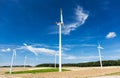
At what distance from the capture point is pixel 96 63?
153000 millimetres

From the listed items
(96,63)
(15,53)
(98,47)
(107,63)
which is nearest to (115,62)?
(107,63)

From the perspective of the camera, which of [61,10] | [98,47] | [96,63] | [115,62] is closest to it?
[61,10]

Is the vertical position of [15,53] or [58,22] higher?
[58,22]

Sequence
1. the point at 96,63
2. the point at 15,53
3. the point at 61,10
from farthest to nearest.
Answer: the point at 96,63 < the point at 15,53 < the point at 61,10

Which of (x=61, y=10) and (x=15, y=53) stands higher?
(x=61, y=10)

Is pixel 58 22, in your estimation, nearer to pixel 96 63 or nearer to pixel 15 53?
pixel 15 53

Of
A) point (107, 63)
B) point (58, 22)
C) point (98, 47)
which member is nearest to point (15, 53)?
point (58, 22)

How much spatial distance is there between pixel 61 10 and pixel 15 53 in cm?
2361

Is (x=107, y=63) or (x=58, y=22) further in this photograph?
(x=107, y=63)

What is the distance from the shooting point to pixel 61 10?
61562 mm

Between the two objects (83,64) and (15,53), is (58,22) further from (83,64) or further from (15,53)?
(83,64)

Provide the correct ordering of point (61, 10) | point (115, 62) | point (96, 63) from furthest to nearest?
point (96, 63), point (115, 62), point (61, 10)

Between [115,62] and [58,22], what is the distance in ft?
297

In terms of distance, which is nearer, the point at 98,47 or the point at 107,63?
the point at 98,47
